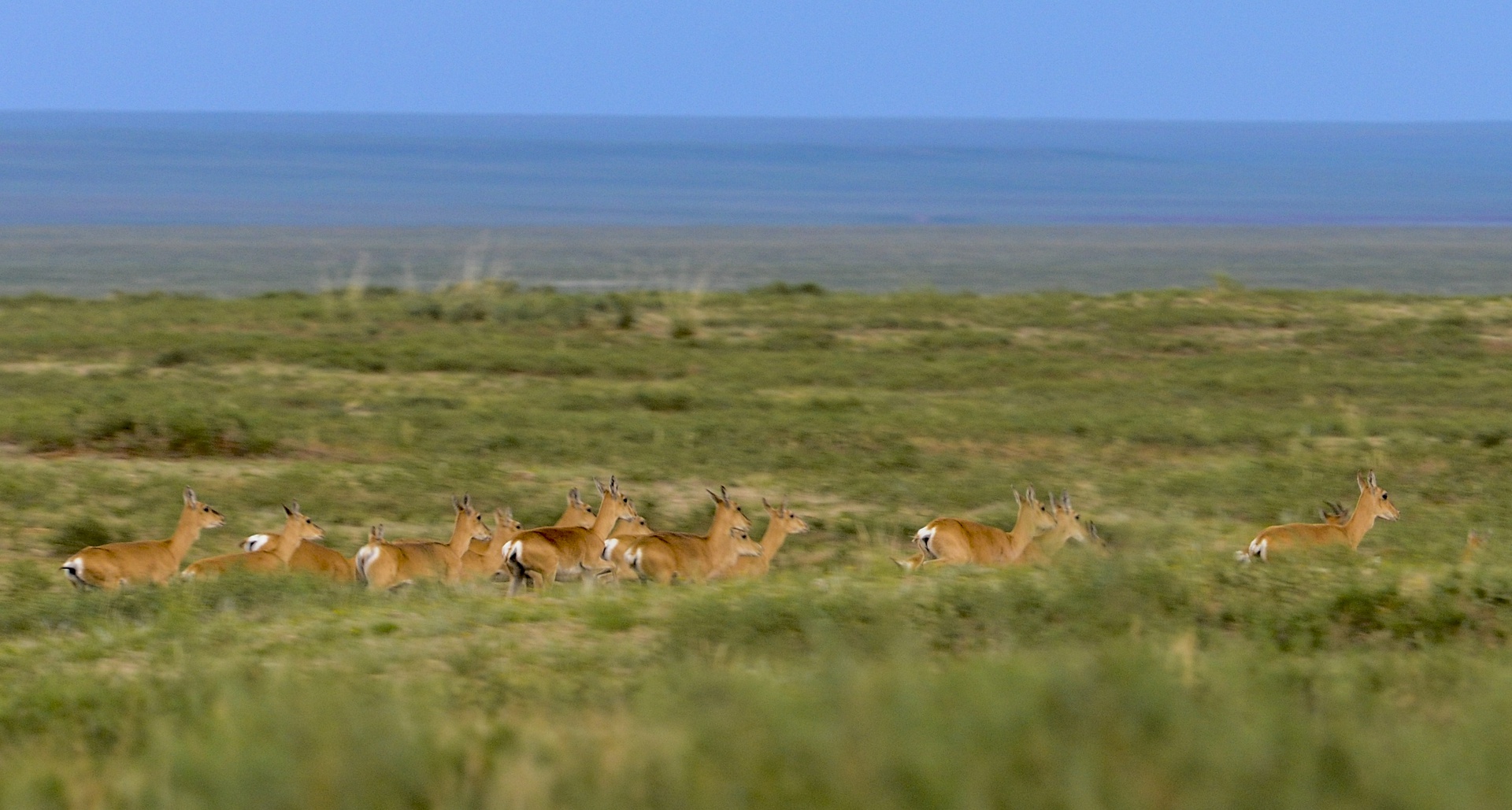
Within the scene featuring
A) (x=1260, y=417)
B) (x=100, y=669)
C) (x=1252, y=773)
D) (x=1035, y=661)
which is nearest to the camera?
(x=1252, y=773)

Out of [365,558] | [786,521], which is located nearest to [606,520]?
[786,521]

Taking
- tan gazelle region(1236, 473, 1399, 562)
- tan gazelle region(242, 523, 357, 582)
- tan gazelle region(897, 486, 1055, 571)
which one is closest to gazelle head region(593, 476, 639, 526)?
tan gazelle region(242, 523, 357, 582)

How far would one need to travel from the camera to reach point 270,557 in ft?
30.8

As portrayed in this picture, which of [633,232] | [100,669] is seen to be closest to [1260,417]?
[100,669]

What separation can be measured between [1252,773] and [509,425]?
1217cm

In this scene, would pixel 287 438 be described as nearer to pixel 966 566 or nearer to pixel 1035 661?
pixel 966 566

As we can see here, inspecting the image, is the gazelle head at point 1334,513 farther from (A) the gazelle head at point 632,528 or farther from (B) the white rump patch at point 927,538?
(A) the gazelle head at point 632,528

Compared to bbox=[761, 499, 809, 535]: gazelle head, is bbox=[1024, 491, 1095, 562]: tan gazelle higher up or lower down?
higher up

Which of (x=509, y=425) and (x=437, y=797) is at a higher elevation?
(x=437, y=797)

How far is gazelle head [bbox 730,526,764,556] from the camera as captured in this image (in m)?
9.98

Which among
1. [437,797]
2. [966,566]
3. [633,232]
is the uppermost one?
[437,797]

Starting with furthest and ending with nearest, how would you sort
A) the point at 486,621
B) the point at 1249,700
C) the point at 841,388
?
the point at 841,388, the point at 486,621, the point at 1249,700

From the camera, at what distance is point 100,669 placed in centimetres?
652

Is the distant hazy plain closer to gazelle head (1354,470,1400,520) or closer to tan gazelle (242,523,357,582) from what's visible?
gazelle head (1354,470,1400,520)
